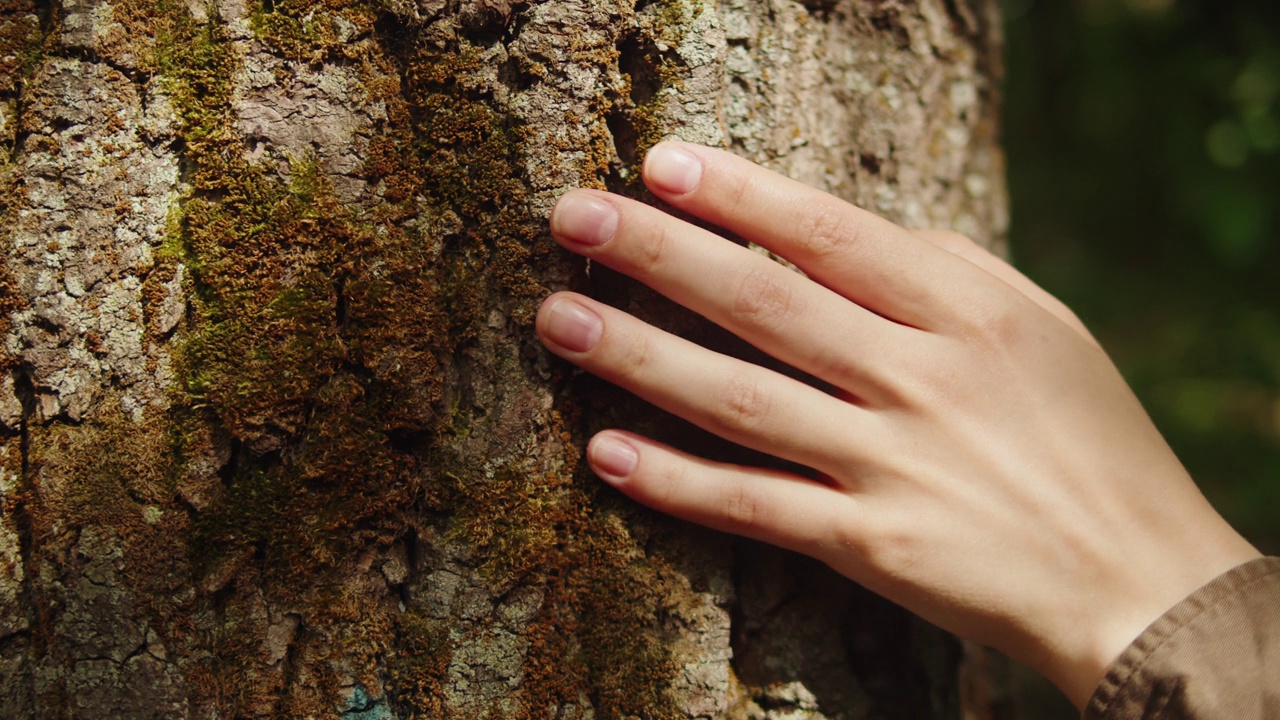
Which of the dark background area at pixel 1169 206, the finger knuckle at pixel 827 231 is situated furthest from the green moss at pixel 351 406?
the dark background area at pixel 1169 206

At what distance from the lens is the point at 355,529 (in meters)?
1.16

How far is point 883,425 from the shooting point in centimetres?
119

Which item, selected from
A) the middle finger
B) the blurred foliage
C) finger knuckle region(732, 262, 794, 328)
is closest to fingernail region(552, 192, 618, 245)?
the middle finger

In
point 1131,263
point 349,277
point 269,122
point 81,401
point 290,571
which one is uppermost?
point 269,122

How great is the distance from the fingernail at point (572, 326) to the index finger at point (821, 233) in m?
0.23

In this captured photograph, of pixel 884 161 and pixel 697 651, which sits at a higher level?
pixel 884 161

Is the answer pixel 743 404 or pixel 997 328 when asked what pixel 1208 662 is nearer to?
pixel 997 328

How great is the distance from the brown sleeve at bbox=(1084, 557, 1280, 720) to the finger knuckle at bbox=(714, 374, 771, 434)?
70 centimetres

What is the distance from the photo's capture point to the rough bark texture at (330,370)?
1.10 meters

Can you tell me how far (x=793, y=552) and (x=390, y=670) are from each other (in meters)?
0.74

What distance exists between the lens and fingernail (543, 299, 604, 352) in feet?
3.73

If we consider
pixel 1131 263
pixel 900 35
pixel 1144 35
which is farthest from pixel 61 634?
pixel 1131 263

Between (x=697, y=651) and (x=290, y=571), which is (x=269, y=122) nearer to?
(x=290, y=571)

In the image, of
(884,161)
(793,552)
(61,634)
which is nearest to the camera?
(61,634)
